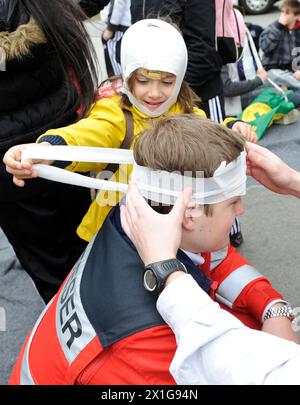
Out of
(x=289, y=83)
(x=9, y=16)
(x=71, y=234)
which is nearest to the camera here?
(x=9, y=16)

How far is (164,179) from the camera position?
1328 millimetres

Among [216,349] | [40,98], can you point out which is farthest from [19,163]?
[216,349]

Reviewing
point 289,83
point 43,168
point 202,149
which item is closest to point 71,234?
point 43,168

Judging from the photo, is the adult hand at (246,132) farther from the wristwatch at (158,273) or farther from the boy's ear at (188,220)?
the wristwatch at (158,273)

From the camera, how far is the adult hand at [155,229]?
1.19 m

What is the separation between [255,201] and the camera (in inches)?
138

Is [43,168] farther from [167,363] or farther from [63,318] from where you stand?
[167,363]

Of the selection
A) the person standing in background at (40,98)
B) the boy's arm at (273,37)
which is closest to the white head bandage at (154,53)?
the person standing in background at (40,98)

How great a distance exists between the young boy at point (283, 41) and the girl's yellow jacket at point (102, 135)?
3.73 metres

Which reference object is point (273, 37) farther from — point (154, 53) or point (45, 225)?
point (45, 225)

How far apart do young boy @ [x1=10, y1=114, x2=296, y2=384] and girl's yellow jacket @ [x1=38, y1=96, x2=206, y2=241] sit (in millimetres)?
396
